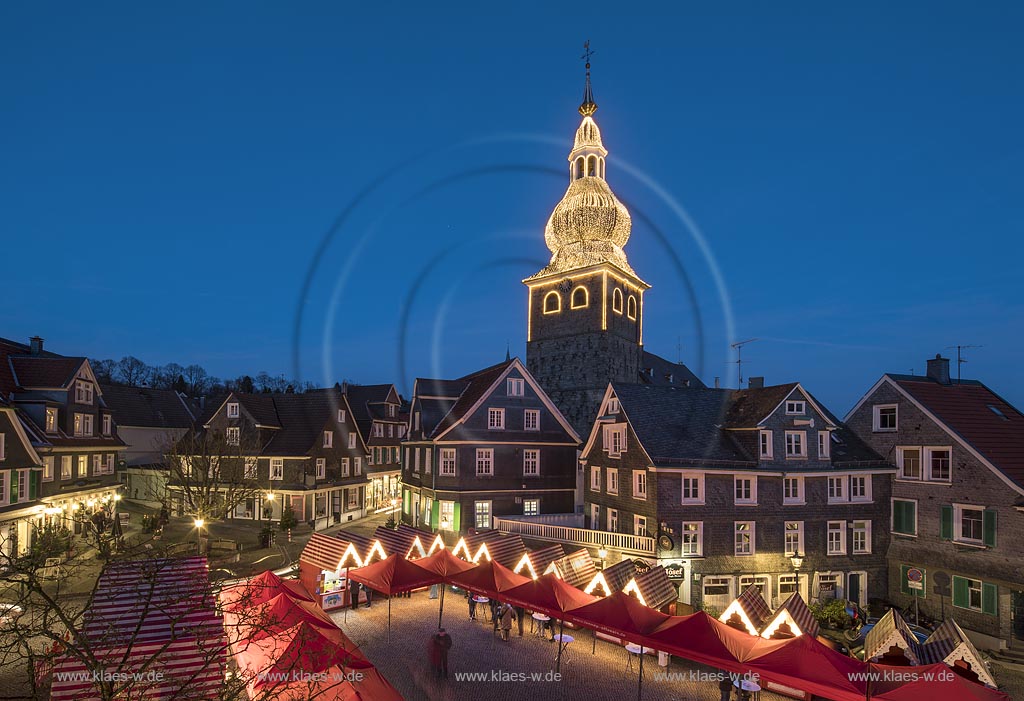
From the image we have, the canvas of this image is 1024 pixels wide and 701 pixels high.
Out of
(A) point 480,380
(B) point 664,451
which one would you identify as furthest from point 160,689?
(A) point 480,380

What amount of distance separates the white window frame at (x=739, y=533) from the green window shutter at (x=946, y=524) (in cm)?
821

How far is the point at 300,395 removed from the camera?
52250 mm

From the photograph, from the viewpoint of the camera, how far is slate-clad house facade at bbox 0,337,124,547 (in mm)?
36250

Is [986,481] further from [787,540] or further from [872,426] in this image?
[787,540]

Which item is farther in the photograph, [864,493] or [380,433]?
[380,433]

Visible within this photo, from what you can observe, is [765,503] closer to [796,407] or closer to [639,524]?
[796,407]

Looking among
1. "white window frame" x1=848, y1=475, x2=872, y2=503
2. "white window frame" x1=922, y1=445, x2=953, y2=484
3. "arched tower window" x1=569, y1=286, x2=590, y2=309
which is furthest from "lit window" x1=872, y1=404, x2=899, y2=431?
"arched tower window" x1=569, y1=286, x2=590, y2=309

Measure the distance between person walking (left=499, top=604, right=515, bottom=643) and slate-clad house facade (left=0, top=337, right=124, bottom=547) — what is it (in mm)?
26984

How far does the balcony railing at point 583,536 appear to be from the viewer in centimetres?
3080

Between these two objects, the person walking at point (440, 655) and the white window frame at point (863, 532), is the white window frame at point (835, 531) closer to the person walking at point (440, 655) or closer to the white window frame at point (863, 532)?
the white window frame at point (863, 532)

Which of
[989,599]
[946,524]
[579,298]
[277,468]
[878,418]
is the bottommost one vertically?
[989,599]

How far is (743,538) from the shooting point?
30.9 m

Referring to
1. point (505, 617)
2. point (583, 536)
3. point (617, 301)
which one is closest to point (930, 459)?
point (583, 536)

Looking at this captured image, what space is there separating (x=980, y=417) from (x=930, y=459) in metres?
3.30
